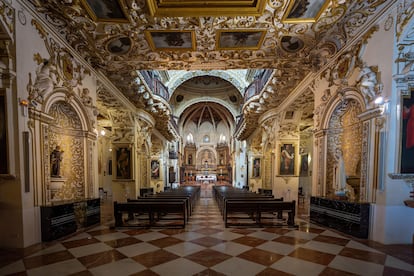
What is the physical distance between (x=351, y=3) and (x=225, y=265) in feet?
18.6

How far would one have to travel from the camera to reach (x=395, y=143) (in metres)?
3.83

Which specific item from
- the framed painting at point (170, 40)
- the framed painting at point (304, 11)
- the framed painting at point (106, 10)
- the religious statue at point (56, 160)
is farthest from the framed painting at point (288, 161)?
the religious statue at point (56, 160)

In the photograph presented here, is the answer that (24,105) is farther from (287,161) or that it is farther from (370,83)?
(287,161)

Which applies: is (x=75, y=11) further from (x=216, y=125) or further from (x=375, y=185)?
(x=216, y=125)

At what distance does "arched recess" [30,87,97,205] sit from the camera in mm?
4312

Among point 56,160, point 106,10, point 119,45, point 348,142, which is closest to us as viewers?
point 106,10

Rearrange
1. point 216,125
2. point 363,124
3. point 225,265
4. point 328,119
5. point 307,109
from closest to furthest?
1. point 225,265
2. point 363,124
3. point 328,119
4. point 307,109
5. point 216,125

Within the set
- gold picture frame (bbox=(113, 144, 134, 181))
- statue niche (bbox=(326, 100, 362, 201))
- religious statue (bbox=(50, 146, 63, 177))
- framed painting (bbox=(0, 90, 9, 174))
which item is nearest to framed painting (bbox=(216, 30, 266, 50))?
statue niche (bbox=(326, 100, 362, 201))

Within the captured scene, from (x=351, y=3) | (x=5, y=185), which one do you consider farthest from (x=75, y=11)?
(x=351, y=3)

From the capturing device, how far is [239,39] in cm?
514

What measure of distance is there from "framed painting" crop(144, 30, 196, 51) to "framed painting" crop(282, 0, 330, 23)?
7.60 ft

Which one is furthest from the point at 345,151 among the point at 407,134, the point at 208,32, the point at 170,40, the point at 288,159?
the point at 170,40

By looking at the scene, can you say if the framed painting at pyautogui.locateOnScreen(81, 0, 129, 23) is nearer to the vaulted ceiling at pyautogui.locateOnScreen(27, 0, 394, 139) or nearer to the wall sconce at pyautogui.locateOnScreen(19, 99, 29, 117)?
the vaulted ceiling at pyautogui.locateOnScreen(27, 0, 394, 139)

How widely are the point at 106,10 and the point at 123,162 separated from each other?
7447mm
